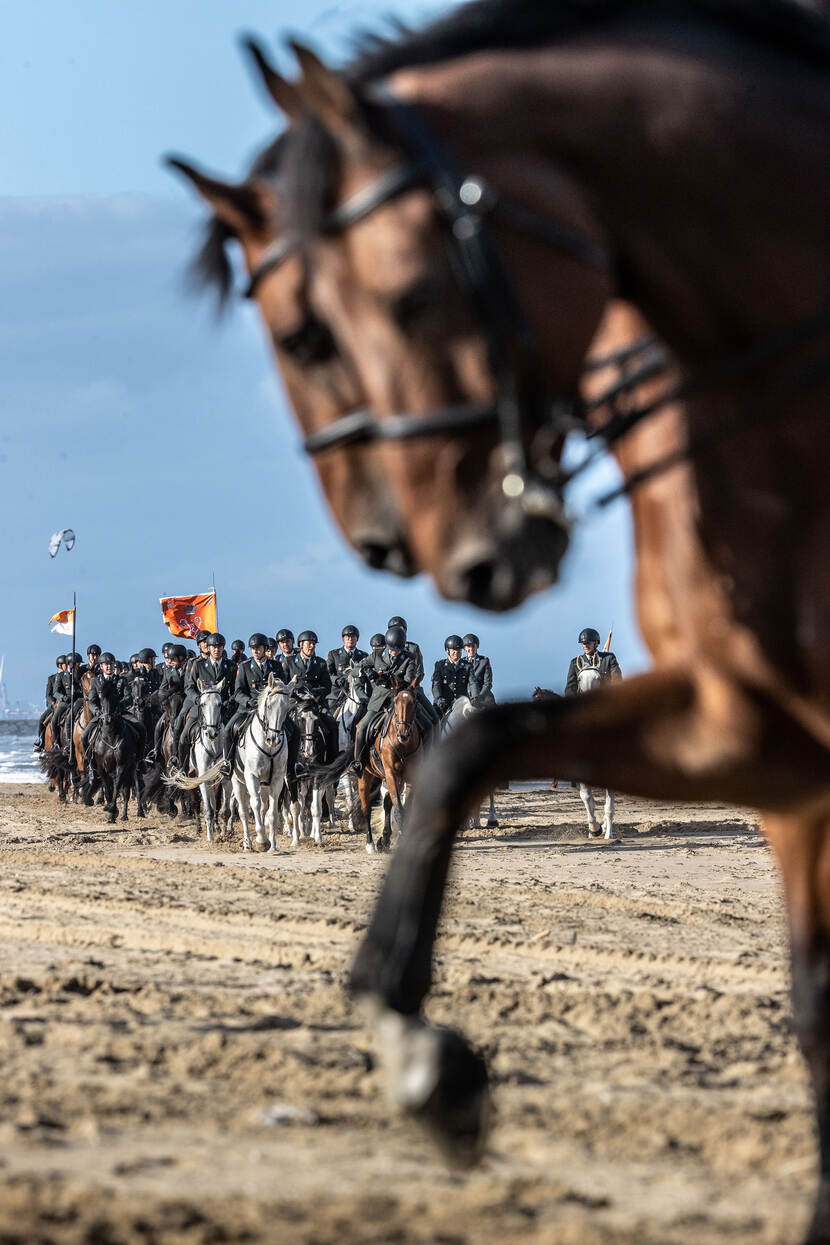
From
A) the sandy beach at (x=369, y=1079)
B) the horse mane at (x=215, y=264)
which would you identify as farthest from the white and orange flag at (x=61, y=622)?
the horse mane at (x=215, y=264)

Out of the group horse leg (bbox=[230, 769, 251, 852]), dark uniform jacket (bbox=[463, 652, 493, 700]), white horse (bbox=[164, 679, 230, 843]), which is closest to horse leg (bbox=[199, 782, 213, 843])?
white horse (bbox=[164, 679, 230, 843])

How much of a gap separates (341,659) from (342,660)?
2 centimetres

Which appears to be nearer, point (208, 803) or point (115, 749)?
point (208, 803)

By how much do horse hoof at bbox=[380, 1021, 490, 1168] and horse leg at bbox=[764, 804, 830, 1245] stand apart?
120 cm

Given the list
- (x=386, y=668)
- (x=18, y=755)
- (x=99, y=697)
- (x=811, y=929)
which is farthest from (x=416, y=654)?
(x=18, y=755)

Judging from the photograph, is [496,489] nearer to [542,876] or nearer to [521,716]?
[521,716]

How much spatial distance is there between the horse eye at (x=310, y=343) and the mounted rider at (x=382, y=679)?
47.3 feet

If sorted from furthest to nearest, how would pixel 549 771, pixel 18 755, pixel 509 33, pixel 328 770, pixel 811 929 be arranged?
pixel 18 755 < pixel 328 770 < pixel 811 929 < pixel 549 771 < pixel 509 33

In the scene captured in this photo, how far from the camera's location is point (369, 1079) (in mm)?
4922

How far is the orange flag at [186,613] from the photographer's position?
87.9ft

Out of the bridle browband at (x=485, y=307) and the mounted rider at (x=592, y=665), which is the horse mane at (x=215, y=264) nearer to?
the bridle browband at (x=485, y=307)

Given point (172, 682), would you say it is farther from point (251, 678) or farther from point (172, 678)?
point (251, 678)

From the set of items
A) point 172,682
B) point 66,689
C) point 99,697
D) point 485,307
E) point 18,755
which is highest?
point 18,755

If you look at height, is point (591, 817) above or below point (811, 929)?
above
